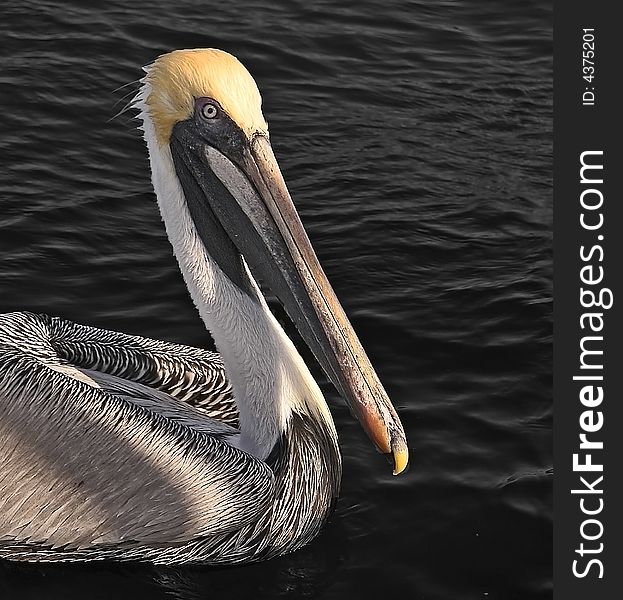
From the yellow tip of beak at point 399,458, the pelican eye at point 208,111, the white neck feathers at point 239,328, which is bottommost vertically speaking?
the yellow tip of beak at point 399,458

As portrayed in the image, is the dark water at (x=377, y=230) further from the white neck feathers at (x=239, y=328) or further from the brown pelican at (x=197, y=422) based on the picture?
the white neck feathers at (x=239, y=328)


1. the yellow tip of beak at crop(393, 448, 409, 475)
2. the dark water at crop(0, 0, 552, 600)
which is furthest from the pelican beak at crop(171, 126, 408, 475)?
the dark water at crop(0, 0, 552, 600)

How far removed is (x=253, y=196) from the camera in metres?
4.85

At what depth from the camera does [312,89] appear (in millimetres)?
9141

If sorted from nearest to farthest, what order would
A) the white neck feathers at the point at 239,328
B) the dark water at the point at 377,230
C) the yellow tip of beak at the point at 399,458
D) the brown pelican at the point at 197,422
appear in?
1. the yellow tip of beak at the point at 399,458
2. the brown pelican at the point at 197,422
3. the white neck feathers at the point at 239,328
4. the dark water at the point at 377,230

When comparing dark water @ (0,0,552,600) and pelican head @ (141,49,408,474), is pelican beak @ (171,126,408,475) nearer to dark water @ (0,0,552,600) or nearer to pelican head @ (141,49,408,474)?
pelican head @ (141,49,408,474)

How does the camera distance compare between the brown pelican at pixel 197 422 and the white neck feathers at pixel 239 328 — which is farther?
the white neck feathers at pixel 239 328

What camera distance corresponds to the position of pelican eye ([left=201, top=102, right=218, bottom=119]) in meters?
4.83

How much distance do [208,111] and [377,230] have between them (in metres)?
2.88

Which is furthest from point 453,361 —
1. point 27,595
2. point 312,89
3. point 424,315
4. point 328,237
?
point 312,89

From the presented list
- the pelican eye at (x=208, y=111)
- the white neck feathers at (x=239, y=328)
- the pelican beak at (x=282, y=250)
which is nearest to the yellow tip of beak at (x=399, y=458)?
the pelican beak at (x=282, y=250)

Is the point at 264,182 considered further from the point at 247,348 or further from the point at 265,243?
the point at 247,348

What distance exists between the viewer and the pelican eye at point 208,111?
4.83 meters

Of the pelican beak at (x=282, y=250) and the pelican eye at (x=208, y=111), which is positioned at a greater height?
the pelican eye at (x=208, y=111)
